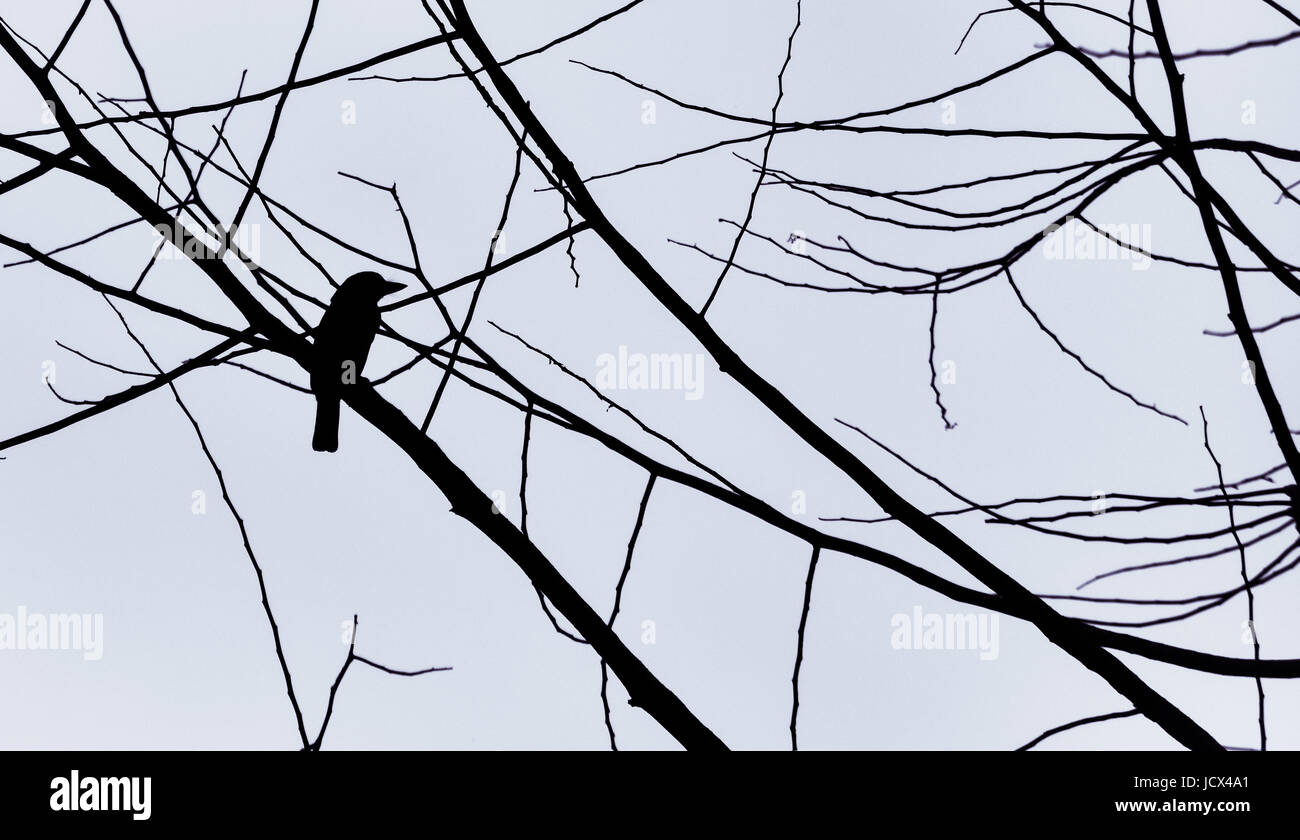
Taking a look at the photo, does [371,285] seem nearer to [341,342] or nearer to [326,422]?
[326,422]

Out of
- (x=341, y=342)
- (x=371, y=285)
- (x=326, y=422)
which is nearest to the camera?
(x=341, y=342)

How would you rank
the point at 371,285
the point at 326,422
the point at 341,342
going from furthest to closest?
the point at 371,285, the point at 326,422, the point at 341,342

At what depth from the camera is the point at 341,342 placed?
3.63 meters

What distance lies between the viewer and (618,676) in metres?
1.94

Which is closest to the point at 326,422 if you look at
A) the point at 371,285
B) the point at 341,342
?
the point at 371,285

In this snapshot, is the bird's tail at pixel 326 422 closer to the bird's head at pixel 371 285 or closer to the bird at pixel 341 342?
the bird at pixel 341 342

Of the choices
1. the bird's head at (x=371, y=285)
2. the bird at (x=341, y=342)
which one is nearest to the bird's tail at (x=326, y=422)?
the bird at (x=341, y=342)

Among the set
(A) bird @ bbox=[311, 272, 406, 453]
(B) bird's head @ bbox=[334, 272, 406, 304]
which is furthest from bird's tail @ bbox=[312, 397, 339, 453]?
(B) bird's head @ bbox=[334, 272, 406, 304]

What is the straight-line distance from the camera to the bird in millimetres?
2291

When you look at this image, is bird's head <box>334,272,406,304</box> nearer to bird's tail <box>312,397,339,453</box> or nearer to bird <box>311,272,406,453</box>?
bird <box>311,272,406,453</box>

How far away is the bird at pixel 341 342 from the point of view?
2291mm

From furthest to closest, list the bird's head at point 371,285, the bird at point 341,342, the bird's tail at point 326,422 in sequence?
the bird's head at point 371,285 → the bird's tail at point 326,422 → the bird at point 341,342
